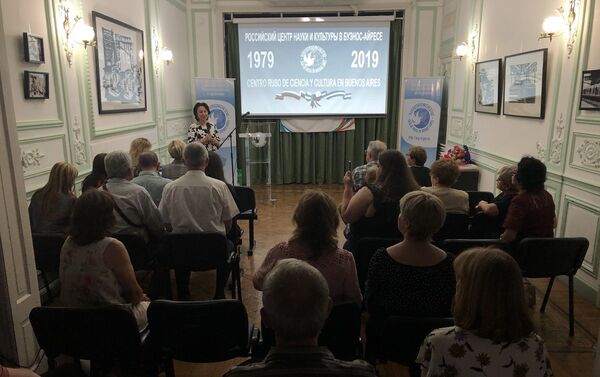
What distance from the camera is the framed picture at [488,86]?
5.02 meters

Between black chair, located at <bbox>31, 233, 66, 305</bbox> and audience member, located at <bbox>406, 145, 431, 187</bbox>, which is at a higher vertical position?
audience member, located at <bbox>406, 145, 431, 187</bbox>

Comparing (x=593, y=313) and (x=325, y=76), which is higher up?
(x=325, y=76)

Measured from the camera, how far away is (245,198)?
3992 mm

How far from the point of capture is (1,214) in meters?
1.86

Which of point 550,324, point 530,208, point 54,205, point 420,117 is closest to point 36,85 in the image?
point 54,205

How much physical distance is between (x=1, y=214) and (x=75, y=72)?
2.43 meters

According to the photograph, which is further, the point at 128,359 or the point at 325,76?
the point at 325,76

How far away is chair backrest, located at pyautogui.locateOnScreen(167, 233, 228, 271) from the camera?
270 centimetres

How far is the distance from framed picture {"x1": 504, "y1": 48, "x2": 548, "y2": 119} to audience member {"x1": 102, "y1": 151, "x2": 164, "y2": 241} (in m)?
3.67

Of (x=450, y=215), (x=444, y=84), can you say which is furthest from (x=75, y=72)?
(x=444, y=84)

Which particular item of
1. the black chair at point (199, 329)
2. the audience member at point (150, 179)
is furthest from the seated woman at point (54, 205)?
the black chair at point (199, 329)

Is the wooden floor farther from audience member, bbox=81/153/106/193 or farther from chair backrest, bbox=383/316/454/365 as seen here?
audience member, bbox=81/153/106/193

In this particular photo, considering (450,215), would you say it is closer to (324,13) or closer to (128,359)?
(128,359)

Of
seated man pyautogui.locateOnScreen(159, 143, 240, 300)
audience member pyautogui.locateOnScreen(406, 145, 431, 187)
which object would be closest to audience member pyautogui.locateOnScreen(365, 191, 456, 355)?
seated man pyautogui.locateOnScreen(159, 143, 240, 300)
